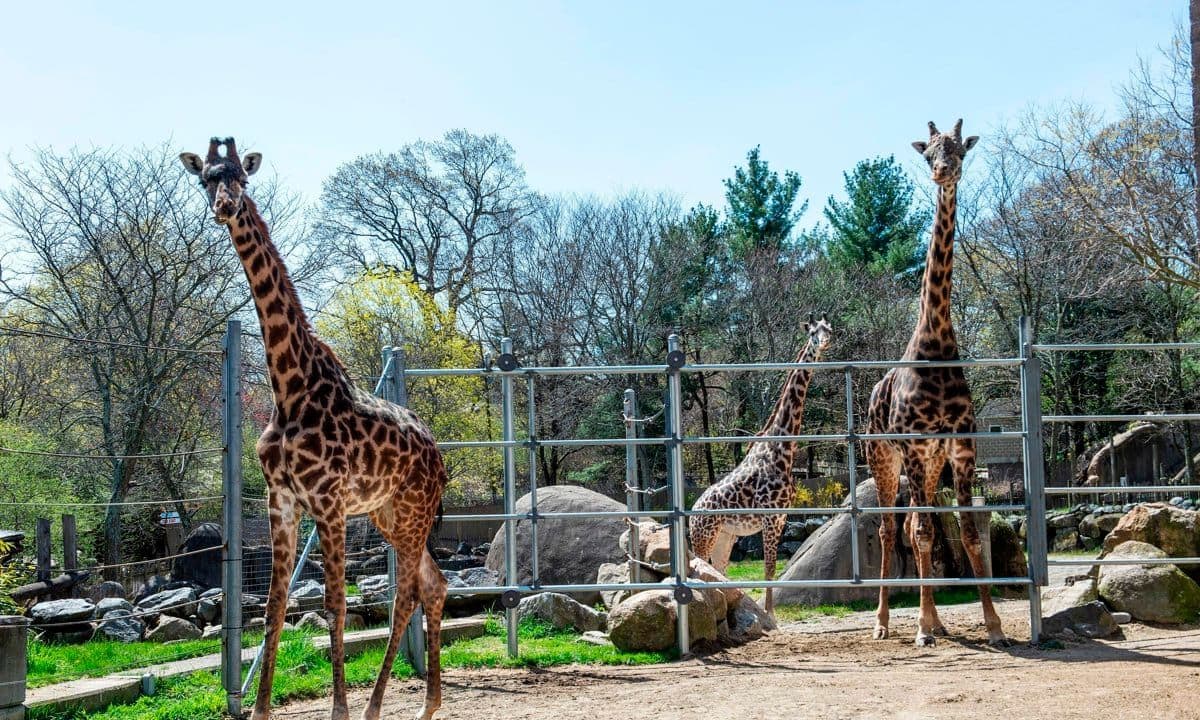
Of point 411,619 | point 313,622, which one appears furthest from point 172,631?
point 411,619

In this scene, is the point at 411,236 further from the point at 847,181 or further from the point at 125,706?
the point at 125,706

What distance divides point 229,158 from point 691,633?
480cm

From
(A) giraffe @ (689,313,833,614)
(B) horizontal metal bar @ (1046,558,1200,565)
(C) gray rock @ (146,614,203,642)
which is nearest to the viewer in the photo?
(B) horizontal metal bar @ (1046,558,1200,565)

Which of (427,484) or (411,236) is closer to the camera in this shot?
(427,484)

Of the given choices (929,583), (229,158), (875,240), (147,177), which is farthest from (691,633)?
(875,240)

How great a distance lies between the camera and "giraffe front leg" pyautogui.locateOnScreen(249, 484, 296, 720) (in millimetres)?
5508

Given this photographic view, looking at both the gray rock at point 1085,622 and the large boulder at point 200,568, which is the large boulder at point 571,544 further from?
the large boulder at point 200,568

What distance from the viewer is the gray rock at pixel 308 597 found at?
12.1 m

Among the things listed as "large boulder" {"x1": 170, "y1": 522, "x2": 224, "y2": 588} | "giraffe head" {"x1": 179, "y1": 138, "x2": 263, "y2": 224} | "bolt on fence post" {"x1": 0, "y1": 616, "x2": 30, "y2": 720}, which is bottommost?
"large boulder" {"x1": 170, "y1": 522, "x2": 224, "y2": 588}

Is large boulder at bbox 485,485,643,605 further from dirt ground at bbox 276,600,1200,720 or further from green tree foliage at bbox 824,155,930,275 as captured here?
green tree foliage at bbox 824,155,930,275

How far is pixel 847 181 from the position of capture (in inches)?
1415

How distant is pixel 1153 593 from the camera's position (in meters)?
8.28

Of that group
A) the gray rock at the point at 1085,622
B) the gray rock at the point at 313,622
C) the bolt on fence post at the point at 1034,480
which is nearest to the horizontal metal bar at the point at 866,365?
the bolt on fence post at the point at 1034,480

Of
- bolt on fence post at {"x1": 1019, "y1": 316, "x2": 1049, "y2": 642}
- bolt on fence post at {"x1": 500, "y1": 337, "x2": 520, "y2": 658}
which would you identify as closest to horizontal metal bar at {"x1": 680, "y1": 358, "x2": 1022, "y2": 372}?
bolt on fence post at {"x1": 1019, "y1": 316, "x2": 1049, "y2": 642}
